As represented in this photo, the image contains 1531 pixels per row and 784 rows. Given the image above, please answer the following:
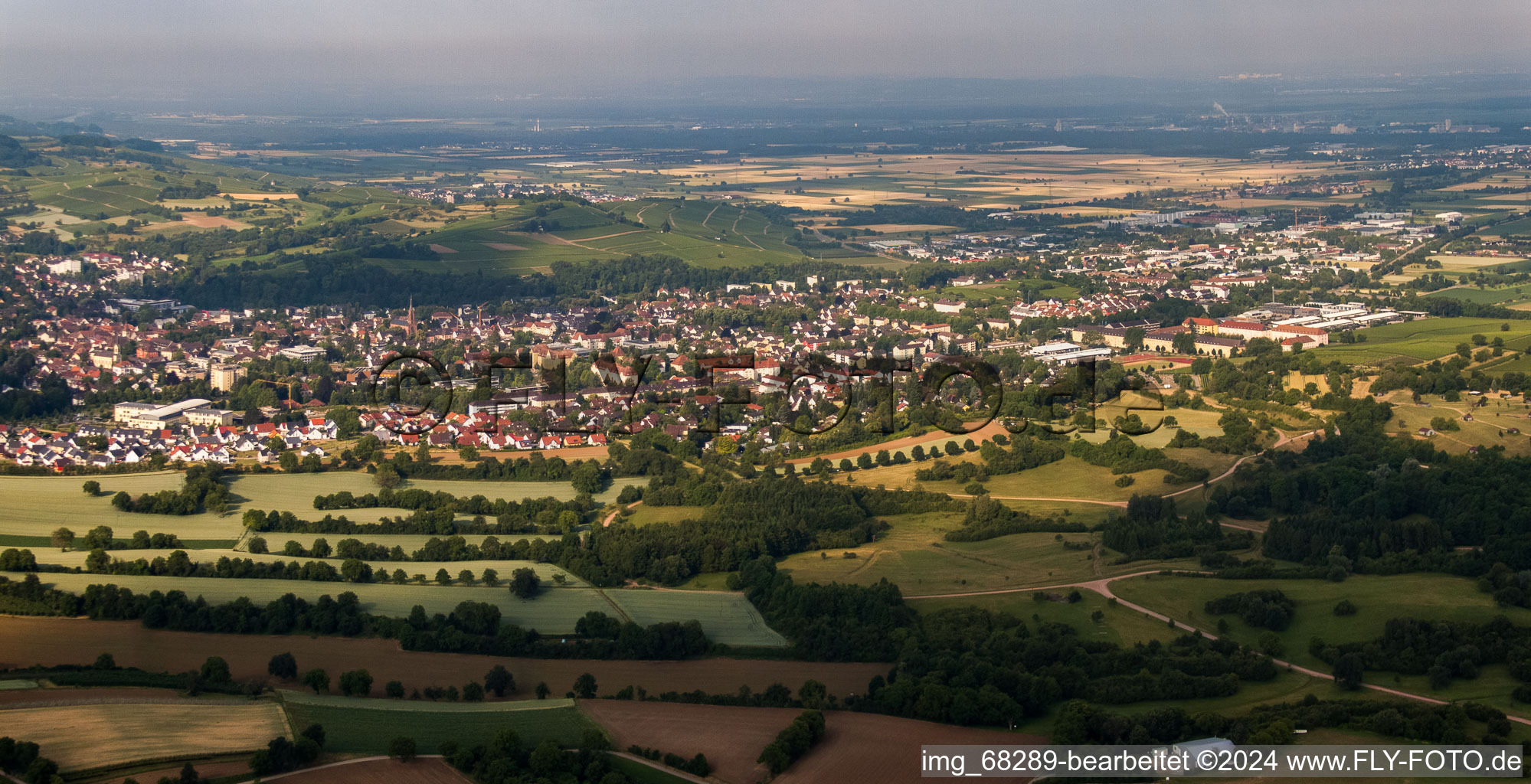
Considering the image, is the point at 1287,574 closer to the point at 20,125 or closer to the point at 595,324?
the point at 595,324

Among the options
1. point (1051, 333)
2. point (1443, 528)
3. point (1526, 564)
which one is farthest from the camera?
point (1051, 333)

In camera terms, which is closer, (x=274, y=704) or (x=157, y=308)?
(x=274, y=704)

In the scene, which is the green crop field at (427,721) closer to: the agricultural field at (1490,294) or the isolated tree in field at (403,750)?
the isolated tree in field at (403,750)

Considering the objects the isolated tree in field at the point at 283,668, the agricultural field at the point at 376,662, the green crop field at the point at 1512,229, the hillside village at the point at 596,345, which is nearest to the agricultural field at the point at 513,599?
the agricultural field at the point at 376,662

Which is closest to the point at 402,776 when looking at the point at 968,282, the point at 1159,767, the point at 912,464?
the point at 1159,767

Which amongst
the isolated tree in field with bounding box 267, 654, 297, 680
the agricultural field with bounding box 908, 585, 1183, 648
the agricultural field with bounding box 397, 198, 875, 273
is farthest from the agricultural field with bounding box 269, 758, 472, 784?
the agricultural field with bounding box 397, 198, 875, 273

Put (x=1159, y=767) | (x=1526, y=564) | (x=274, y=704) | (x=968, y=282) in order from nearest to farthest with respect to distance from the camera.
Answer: (x=1159, y=767)
(x=274, y=704)
(x=1526, y=564)
(x=968, y=282)
